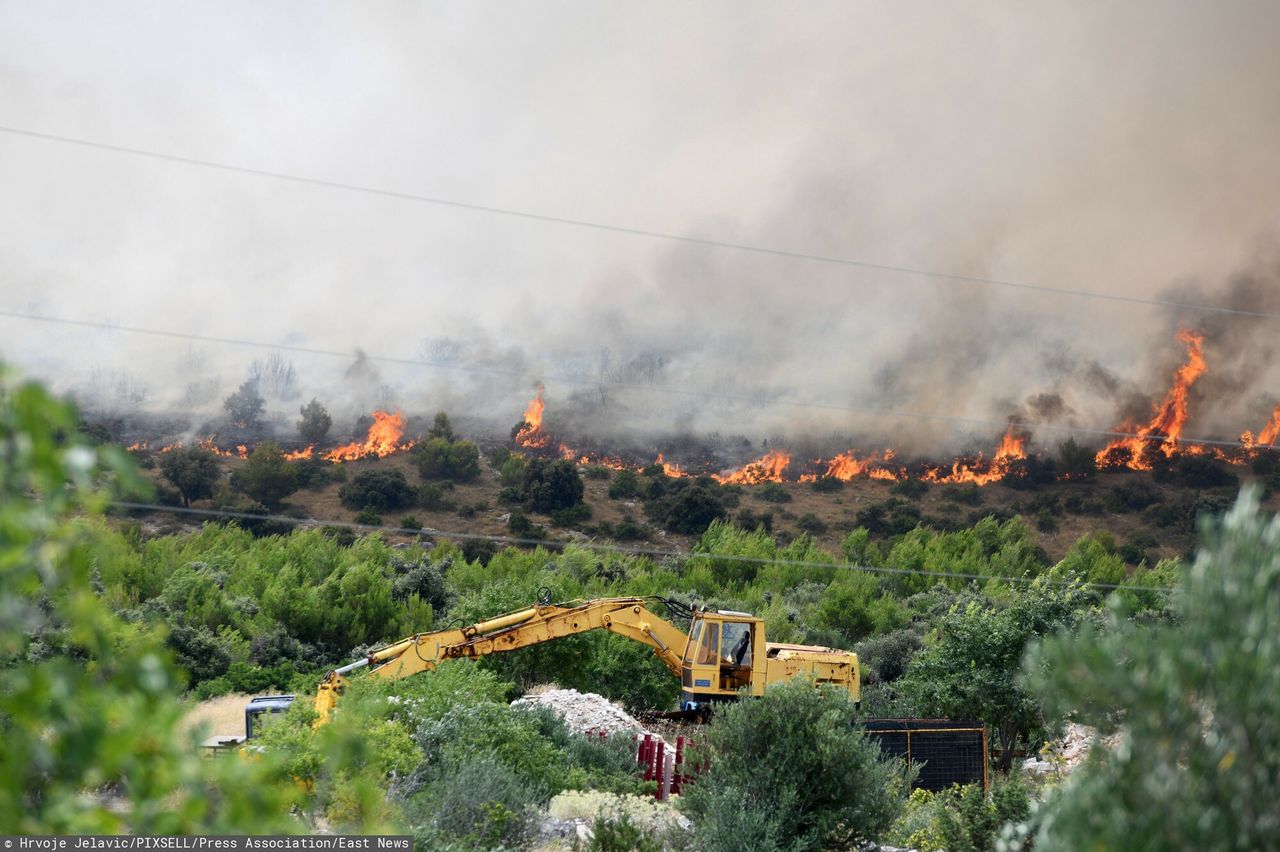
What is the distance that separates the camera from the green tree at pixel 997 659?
2781 cm

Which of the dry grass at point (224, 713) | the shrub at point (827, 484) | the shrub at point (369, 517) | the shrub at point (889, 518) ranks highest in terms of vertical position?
the shrub at point (827, 484)

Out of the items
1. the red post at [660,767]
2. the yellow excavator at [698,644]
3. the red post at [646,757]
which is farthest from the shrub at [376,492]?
the red post at [660,767]

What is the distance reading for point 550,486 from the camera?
333 ft

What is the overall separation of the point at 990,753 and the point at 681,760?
1192 centimetres

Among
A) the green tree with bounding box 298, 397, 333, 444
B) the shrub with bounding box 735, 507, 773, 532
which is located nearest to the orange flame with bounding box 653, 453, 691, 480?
the shrub with bounding box 735, 507, 773, 532

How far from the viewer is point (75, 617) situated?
3.59 meters

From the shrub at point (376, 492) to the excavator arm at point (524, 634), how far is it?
7210cm

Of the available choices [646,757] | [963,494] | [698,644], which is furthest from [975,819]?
[963,494]

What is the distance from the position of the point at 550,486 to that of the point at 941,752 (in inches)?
3149

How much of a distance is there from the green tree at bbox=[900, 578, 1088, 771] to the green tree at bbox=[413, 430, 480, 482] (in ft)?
263

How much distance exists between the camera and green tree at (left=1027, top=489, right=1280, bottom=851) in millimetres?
4910

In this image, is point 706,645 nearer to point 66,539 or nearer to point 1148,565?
point 66,539

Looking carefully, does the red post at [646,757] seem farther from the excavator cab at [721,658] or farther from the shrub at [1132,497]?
the shrub at [1132,497]

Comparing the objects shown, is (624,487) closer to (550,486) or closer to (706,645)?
(550,486)
